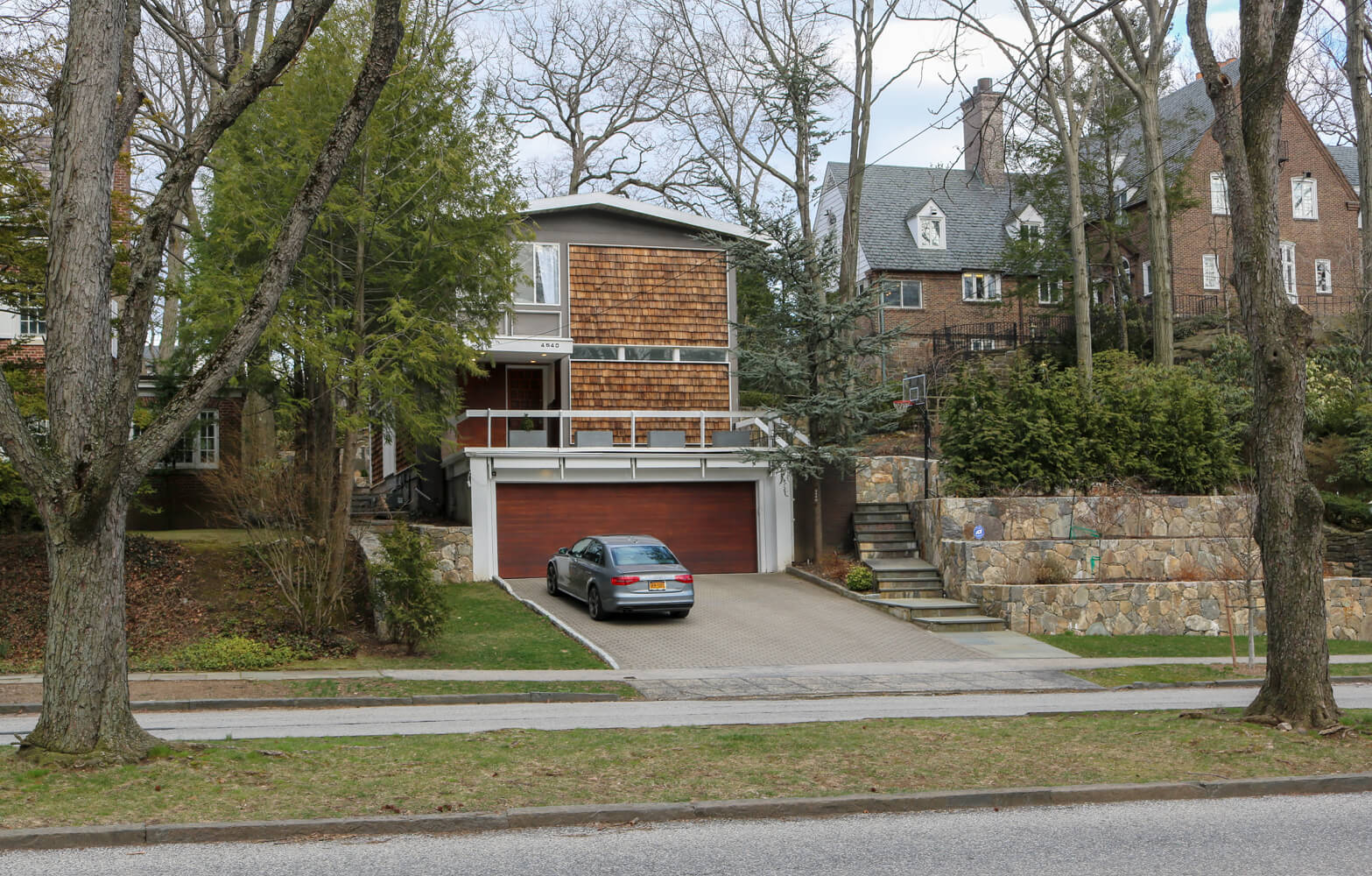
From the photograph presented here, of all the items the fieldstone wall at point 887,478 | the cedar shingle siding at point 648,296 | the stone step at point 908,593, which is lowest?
the stone step at point 908,593

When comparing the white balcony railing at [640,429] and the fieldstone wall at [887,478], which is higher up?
the white balcony railing at [640,429]

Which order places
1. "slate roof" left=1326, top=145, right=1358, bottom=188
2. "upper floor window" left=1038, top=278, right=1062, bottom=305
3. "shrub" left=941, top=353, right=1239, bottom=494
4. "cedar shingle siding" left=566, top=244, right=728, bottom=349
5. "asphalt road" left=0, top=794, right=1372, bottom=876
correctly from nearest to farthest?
"asphalt road" left=0, top=794, right=1372, bottom=876 → "shrub" left=941, top=353, right=1239, bottom=494 → "cedar shingle siding" left=566, top=244, right=728, bottom=349 → "upper floor window" left=1038, top=278, right=1062, bottom=305 → "slate roof" left=1326, top=145, right=1358, bottom=188

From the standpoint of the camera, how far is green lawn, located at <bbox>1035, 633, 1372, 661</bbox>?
20250mm

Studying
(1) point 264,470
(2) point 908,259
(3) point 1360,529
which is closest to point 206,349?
(1) point 264,470

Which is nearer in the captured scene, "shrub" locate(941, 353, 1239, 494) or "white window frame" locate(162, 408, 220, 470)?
"shrub" locate(941, 353, 1239, 494)

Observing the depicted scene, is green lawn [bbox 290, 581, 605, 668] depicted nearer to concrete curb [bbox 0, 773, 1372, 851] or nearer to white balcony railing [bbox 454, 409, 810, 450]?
white balcony railing [bbox 454, 409, 810, 450]

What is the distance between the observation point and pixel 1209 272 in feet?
139

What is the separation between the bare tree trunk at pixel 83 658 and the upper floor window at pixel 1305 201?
45528mm

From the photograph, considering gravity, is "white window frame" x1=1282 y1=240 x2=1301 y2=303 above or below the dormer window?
below

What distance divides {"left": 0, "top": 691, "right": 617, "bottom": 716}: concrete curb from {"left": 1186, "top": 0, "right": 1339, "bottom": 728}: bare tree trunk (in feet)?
26.4

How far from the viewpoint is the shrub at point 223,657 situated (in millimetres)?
16531

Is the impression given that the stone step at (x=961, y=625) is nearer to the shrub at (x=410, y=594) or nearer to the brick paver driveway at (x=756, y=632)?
the brick paver driveway at (x=756, y=632)

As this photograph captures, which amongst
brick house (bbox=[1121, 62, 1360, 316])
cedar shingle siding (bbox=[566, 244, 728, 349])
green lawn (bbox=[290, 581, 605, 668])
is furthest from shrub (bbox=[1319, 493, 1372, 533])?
green lawn (bbox=[290, 581, 605, 668])

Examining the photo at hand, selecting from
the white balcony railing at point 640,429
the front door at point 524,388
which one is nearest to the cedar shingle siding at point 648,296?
the white balcony railing at point 640,429
